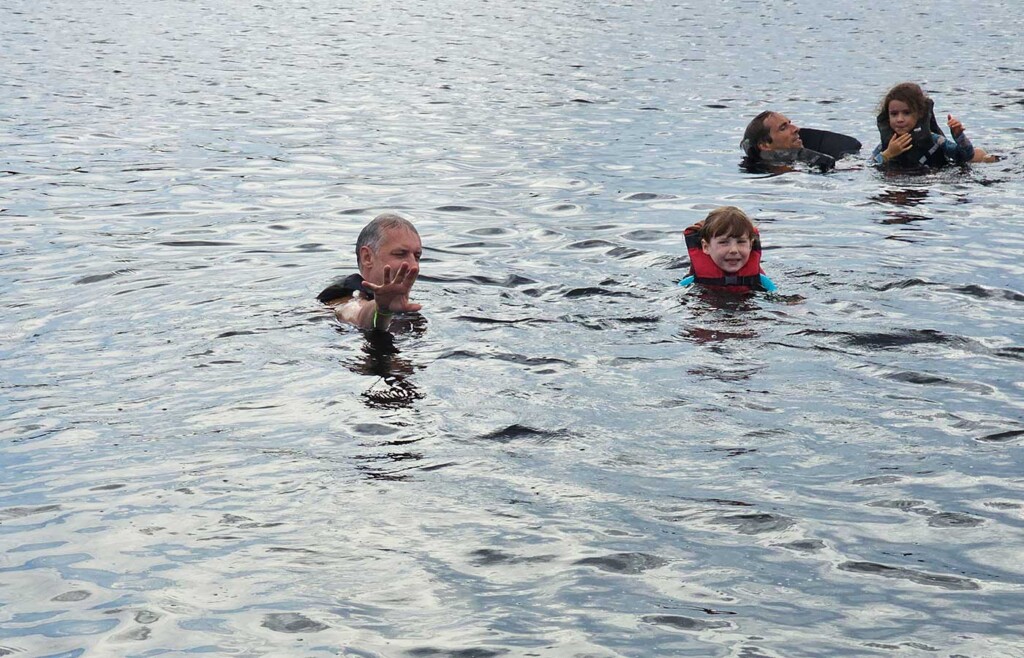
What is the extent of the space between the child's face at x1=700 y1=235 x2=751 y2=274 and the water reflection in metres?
2.53

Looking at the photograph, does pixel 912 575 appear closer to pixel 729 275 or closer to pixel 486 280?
pixel 729 275

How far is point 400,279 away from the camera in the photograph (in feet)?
28.5

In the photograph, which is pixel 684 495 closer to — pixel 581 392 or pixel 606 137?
pixel 581 392

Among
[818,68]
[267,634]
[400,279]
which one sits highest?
[818,68]

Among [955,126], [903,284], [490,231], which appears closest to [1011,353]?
[903,284]

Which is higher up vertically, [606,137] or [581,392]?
[606,137]

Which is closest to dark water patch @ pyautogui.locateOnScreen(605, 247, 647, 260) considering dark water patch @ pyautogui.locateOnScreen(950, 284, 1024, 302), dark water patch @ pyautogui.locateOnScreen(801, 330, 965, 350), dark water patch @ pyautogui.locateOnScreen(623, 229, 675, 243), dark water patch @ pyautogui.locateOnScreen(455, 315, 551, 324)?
dark water patch @ pyautogui.locateOnScreen(623, 229, 675, 243)

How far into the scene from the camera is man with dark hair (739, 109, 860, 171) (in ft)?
57.0

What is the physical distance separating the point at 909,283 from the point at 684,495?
498 centimetres

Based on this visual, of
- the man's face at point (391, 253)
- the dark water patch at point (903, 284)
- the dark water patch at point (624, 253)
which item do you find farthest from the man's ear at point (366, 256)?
the dark water patch at point (903, 284)

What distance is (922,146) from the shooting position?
16.5m

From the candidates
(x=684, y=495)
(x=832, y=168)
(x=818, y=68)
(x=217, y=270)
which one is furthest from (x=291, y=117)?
(x=684, y=495)

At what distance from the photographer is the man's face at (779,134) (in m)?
17.4

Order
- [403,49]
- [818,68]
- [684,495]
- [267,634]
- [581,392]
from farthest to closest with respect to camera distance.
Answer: [403,49], [818,68], [581,392], [684,495], [267,634]
